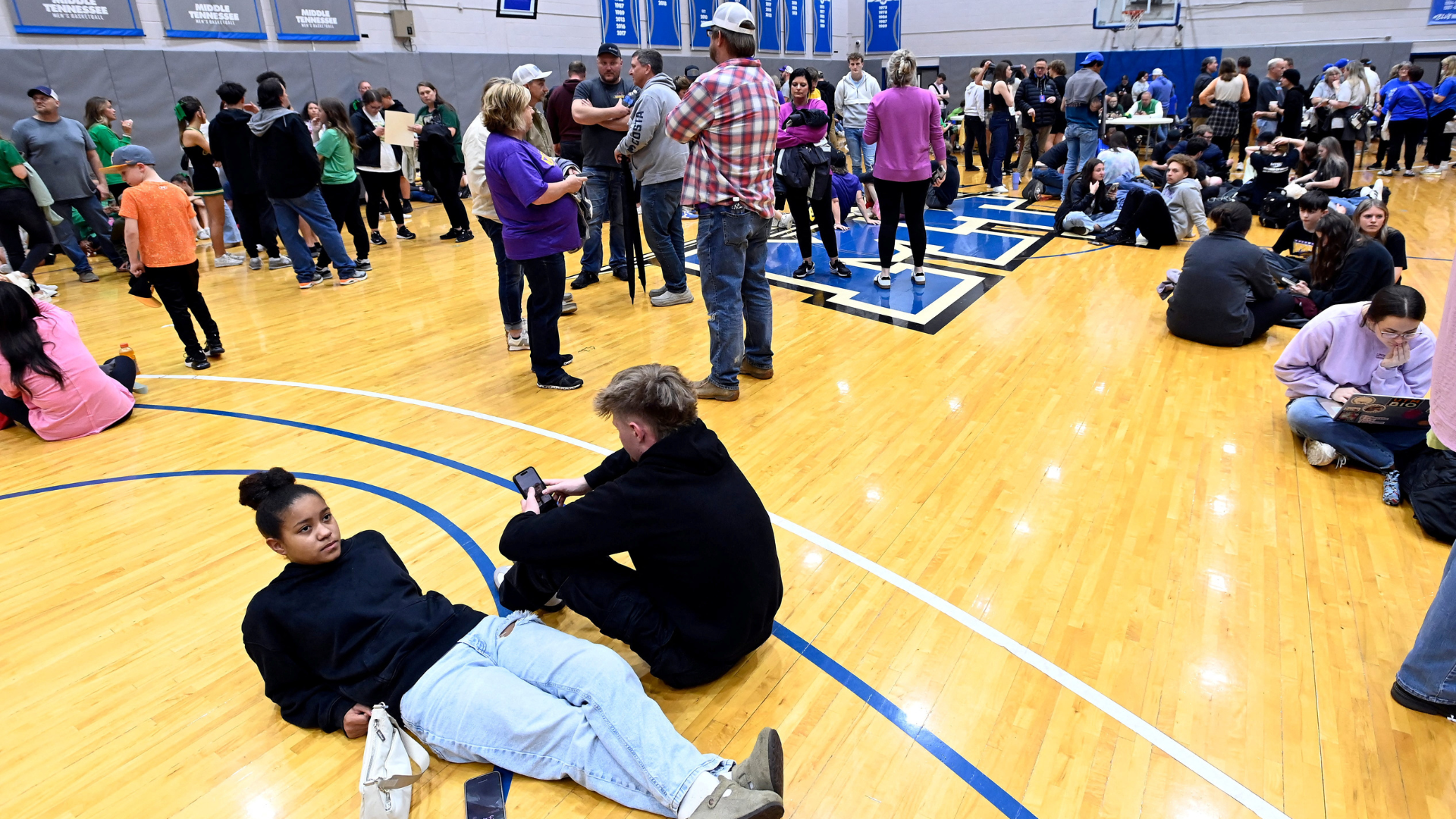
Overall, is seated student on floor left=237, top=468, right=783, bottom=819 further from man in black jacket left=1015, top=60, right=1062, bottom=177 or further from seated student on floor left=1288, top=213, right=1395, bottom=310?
man in black jacket left=1015, top=60, right=1062, bottom=177

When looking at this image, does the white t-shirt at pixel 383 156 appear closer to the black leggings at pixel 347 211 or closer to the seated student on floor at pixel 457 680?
the black leggings at pixel 347 211

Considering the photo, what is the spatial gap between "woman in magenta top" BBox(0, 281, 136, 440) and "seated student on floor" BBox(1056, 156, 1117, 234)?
8.18 metres

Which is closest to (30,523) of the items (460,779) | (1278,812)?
(460,779)

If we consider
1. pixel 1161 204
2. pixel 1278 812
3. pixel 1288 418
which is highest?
pixel 1161 204

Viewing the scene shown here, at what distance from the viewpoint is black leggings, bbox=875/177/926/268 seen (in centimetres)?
605

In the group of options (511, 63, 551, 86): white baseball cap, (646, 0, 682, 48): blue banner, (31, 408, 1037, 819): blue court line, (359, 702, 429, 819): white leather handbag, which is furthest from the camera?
(646, 0, 682, 48): blue banner

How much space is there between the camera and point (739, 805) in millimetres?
1896

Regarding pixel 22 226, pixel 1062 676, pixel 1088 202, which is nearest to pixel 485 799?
pixel 1062 676

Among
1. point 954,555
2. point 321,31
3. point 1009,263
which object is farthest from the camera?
point 321,31

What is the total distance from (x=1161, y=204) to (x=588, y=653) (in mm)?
7397

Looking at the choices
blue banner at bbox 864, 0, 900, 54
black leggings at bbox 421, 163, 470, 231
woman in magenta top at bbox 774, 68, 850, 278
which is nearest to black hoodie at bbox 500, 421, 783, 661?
woman in magenta top at bbox 774, 68, 850, 278

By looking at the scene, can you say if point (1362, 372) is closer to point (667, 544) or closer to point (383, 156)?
point (667, 544)

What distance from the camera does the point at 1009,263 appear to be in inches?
289

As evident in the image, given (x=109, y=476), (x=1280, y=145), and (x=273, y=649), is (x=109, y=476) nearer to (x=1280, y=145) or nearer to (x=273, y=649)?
(x=273, y=649)
